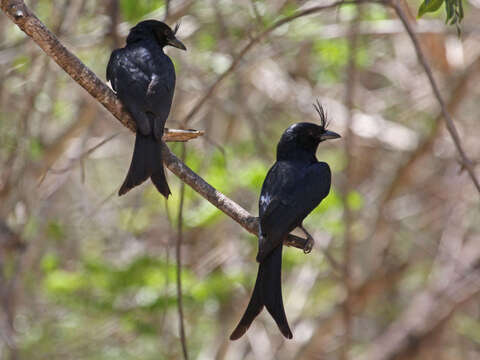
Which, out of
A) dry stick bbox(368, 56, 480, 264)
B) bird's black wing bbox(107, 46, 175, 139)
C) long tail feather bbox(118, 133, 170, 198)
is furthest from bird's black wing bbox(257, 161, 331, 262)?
dry stick bbox(368, 56, 480, 264)

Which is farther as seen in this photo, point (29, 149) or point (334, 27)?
point (334, 27)

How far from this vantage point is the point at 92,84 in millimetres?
3107

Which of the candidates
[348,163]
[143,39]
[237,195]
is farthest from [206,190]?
[237,195]

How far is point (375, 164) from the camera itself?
321 inches

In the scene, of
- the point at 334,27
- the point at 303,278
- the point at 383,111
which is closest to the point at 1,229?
the point at 303,278

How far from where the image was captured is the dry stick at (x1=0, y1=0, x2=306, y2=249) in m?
3.02

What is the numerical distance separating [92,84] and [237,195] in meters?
3.71

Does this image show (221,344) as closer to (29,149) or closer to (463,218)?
(29,149)

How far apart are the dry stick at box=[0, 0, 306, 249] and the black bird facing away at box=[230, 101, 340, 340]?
0.38 feet

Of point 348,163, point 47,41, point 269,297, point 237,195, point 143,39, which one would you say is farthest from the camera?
point 237,195

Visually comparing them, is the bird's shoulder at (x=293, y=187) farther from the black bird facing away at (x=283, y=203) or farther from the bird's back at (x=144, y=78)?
the bird's back at (x=144, y=78)

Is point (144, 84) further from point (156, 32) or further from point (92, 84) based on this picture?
point (156, 32)

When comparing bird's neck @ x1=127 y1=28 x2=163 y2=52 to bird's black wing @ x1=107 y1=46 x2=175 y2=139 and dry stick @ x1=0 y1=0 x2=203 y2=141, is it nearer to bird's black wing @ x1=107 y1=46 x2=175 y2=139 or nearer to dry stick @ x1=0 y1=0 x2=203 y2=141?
bird's black wing @ x1=107 y1=46 x2=175 y2=139

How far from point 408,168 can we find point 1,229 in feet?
11.2
